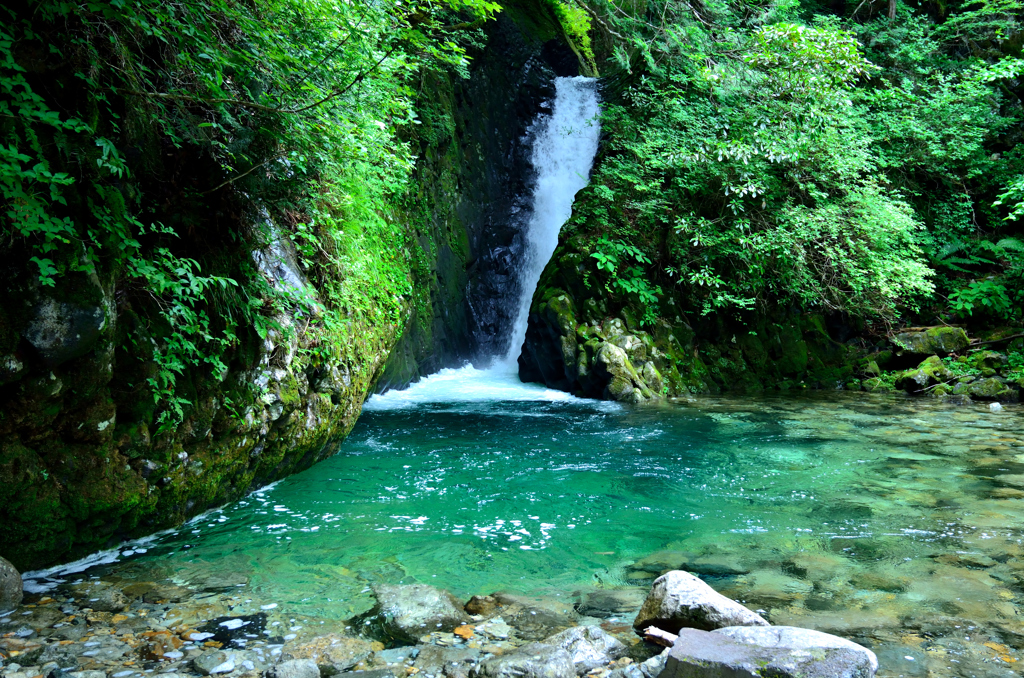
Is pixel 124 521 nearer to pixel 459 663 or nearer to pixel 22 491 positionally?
pixel 22 491

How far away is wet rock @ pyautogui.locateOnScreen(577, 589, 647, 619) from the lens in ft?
11.5

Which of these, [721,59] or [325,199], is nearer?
[325,199]

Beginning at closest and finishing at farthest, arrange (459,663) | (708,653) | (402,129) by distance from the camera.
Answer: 1. (708,653)
2. (459,663)
3. (402,129)

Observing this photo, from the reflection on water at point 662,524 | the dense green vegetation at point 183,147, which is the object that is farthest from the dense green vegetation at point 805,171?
the dense green vegetation at point 183,147

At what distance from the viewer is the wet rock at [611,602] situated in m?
3.49

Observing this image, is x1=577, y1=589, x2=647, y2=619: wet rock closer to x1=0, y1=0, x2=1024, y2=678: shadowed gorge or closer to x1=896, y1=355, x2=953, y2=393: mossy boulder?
x1=0, y1=0, x2=1024, y2=678: shadowed gorge

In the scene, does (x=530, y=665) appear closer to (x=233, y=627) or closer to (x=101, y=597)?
(x=233, y=627)

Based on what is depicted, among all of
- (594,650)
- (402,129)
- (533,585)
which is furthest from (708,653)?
(402,129)

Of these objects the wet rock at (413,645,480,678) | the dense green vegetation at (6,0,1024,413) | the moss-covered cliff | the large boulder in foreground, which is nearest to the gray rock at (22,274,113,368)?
the moss-covered cliff

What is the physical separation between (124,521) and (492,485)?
3.06 meters

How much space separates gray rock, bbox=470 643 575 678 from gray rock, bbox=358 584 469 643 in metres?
0.45

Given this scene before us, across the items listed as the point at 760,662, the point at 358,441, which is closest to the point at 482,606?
the point at 760,662

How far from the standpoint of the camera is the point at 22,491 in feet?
10.7

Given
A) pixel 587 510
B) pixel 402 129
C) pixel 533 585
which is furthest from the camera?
pixel 402 129
